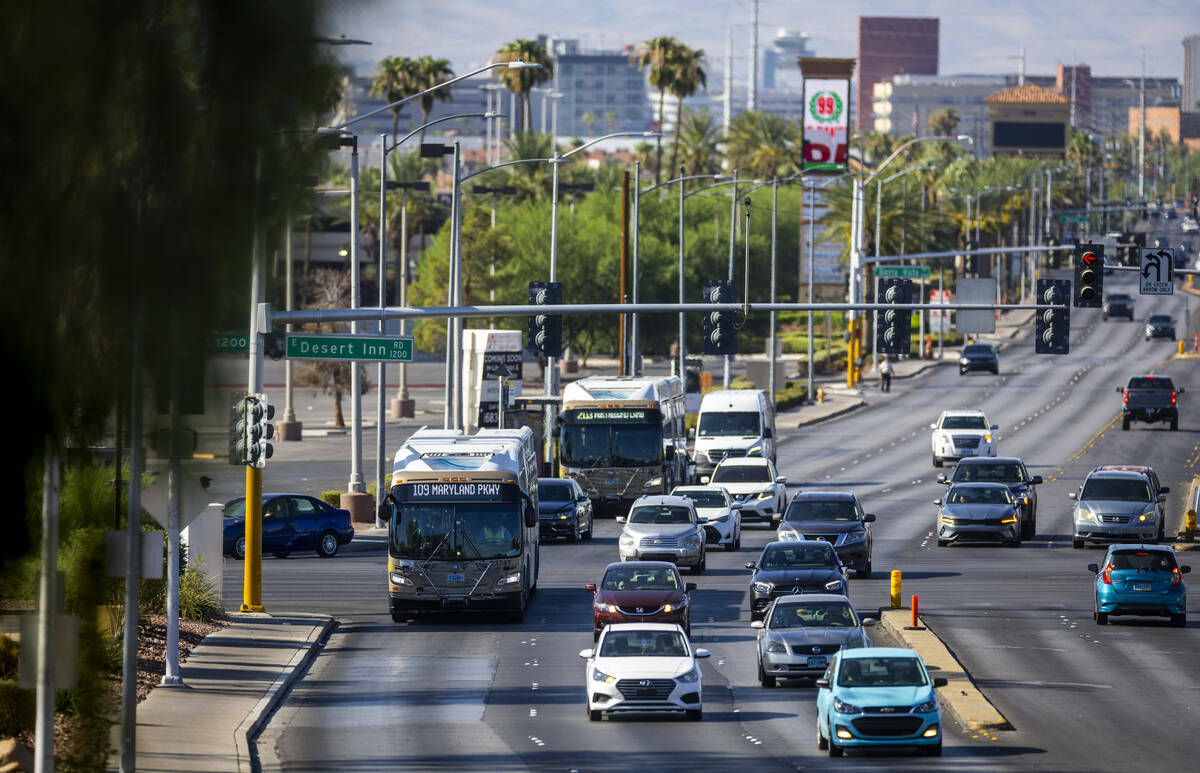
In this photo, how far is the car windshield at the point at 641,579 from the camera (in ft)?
108

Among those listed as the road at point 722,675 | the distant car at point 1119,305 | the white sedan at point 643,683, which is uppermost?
the distant car at point 1119,305

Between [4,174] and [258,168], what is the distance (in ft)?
6.12

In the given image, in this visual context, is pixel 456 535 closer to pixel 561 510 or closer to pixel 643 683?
pixel 643 683

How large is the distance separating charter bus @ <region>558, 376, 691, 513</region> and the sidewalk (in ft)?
60.3

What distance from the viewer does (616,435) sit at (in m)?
53.5

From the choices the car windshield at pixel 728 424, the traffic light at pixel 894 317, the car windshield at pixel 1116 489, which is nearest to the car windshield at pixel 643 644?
the traffic light at pixel 894 317

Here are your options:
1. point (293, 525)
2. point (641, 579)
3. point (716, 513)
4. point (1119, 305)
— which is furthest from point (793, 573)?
point (1119, 305)

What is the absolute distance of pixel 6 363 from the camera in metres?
13.7

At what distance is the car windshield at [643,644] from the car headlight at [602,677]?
0.40 metres

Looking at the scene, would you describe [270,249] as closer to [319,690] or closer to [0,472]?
[0,472]

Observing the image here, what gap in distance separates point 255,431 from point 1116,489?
23.8 meters

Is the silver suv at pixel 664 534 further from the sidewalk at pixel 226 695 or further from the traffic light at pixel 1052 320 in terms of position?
the traffic light at pixel 1052 320

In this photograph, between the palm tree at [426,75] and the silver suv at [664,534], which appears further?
the palm tree at [426,75]

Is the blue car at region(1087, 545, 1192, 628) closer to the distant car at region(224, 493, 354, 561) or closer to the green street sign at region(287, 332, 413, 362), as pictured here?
the green street sign at region(287, 332, 413, 362)
